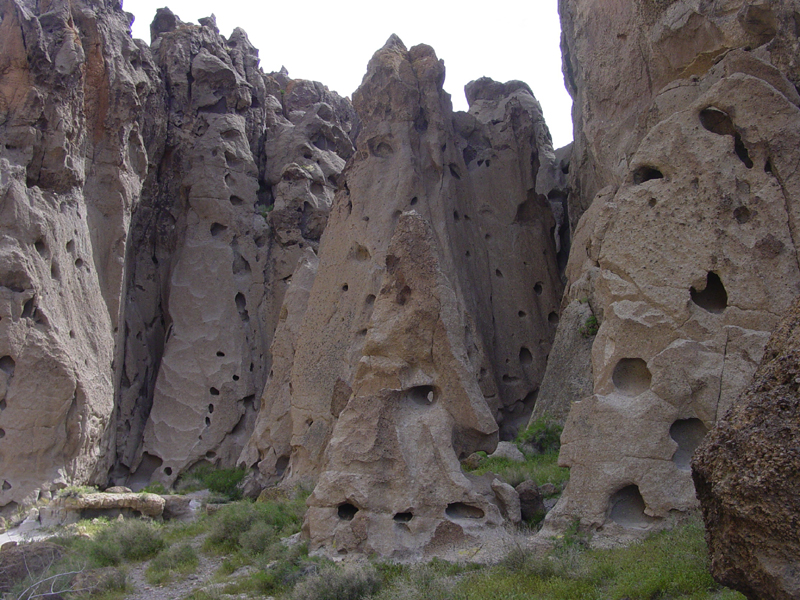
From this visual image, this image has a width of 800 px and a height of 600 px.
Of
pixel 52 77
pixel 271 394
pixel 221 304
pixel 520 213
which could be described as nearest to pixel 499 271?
pixel 520 213

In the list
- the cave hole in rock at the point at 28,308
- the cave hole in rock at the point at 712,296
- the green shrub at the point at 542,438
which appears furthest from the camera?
the cave hole in rock at the point at 28,308

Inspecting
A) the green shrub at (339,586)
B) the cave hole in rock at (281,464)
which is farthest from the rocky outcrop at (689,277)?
the cave hole in rock at (281,464)

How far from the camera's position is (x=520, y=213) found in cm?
1948

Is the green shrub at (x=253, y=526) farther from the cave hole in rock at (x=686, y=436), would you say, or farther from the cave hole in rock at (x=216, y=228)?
the cave hole in rock at (x=216, y=228)

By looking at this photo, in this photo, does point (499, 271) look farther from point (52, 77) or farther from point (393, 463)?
point (52, 77)

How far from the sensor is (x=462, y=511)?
8.05m

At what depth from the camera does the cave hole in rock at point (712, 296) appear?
27.2 feet

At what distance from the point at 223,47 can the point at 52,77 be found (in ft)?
28.7

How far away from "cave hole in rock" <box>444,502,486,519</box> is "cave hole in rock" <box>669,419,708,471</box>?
88.6 inches

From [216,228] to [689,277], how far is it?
17110mm

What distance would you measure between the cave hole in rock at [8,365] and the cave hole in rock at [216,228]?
8436 mm

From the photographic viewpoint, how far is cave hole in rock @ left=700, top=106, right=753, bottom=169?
8.70 meters

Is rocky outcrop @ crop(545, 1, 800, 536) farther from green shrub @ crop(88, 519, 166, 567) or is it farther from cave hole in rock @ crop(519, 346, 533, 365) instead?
cave hole in rock @ crop(519, 346, 533, 365)

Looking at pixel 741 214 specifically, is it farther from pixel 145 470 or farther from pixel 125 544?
pixel 145 470
